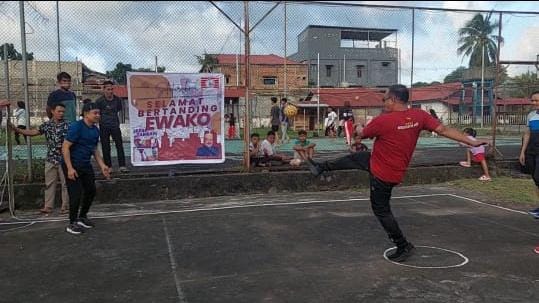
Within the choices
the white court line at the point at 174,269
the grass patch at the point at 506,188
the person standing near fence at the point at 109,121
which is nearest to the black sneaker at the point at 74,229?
the white court line at the point at 174,269

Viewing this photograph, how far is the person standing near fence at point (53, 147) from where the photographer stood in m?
7.99

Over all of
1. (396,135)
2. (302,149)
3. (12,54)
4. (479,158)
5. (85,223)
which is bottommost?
(85,223)

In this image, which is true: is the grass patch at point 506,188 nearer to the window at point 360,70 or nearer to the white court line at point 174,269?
the white court line at point 174,269

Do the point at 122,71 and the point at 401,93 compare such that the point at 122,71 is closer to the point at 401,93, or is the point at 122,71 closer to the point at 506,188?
the point at 401,93

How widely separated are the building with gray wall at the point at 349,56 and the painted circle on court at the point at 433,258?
6755mm

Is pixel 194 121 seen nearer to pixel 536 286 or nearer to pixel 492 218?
pixel 492 218

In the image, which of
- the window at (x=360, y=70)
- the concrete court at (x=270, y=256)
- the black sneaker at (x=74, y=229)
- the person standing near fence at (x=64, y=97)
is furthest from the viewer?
the window at (x=360, y=70)

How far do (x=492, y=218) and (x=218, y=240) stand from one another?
435 centimetres

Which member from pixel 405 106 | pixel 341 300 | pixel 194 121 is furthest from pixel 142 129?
pixel 341 300

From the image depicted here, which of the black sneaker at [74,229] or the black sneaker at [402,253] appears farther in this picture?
the black sneaker at [74,229]

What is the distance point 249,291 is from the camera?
4770 mm

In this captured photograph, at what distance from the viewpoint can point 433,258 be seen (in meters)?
5.84

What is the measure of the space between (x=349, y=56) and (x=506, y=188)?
1067 cm

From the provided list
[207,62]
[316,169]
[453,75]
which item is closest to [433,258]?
[316,169]
